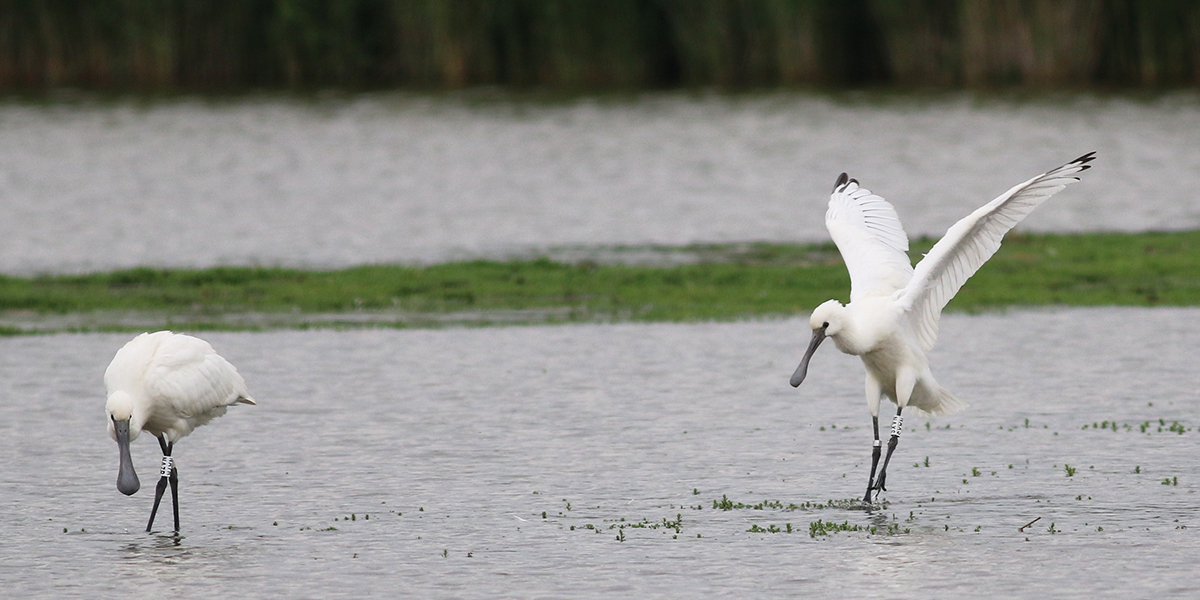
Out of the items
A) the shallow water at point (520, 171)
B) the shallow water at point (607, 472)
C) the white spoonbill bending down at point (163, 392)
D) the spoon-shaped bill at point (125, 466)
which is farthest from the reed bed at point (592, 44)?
the spoon-shaped bill at point (125, 466)

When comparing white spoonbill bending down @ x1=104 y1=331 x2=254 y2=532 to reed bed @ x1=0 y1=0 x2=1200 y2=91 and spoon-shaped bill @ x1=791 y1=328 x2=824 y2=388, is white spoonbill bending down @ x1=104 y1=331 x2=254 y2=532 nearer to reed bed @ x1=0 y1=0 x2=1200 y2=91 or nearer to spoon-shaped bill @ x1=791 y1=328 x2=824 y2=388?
spoon-shaped bill @ x1=791 y1=328 x2=824 y2=388

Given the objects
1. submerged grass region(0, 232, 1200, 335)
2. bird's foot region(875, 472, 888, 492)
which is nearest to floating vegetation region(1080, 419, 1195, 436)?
bird's foot region(875, 472, 888, 492)

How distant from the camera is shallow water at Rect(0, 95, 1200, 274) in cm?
2475

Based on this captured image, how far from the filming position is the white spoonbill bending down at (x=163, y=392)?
32.3 feet

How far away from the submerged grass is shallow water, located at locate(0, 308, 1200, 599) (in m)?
1.35

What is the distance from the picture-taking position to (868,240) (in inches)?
460

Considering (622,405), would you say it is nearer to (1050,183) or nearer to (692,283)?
(1050,183)

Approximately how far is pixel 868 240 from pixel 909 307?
1.20 m

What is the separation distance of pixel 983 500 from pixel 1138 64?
37396 mm

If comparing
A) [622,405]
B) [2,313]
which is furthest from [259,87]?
[622,405]

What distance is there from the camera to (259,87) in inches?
2079

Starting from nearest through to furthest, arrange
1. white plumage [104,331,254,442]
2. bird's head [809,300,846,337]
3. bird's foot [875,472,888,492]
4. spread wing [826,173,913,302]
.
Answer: white plumage [104,331,254,442] → bird's foot [875,472,888,492] → bird's head [809,300,846,337] → spread wing [826,173,913,302]

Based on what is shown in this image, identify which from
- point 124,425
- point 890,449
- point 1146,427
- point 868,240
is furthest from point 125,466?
point 1146,427

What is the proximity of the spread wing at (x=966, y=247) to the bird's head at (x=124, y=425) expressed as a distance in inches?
167
